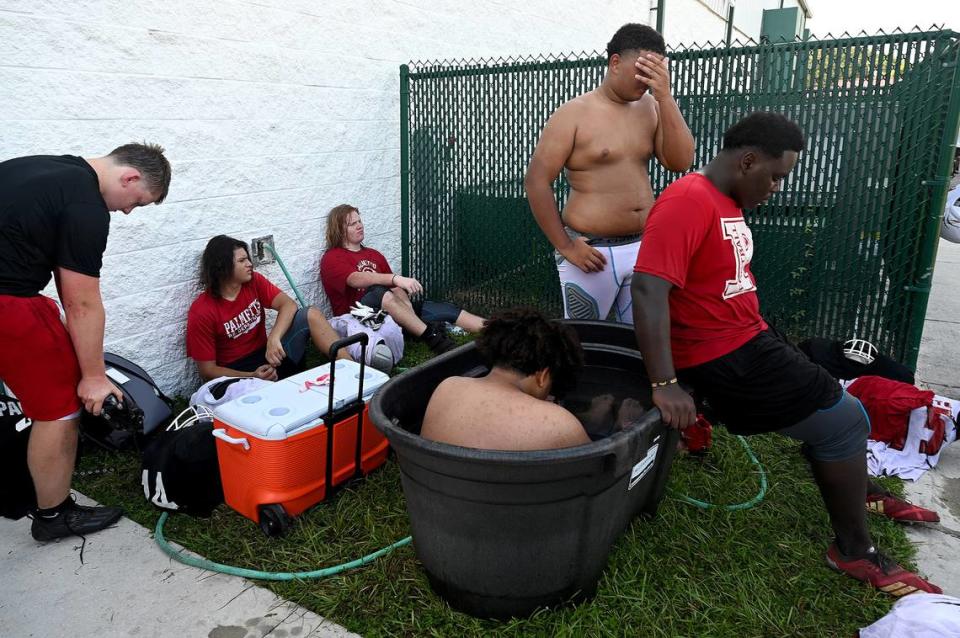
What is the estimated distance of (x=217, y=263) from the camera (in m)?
4.31

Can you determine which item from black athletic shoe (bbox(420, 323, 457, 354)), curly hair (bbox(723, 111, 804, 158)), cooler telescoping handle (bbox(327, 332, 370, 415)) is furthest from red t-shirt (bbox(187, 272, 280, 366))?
curly hair (bbox(723, 111, 804, 158))

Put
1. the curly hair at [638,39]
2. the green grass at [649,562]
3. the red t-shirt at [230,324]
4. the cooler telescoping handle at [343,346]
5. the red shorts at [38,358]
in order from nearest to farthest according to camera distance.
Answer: the green grass at [649,562]
the red shorts at [38,358]
the cooler telescoping handle at [343,346]
the curly hair at [638,39]
the red t-shirt at [230,324]

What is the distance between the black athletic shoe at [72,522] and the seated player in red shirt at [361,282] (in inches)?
102

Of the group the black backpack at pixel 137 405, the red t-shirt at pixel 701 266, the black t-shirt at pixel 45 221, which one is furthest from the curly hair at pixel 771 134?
the black backpack at pixel 137 405

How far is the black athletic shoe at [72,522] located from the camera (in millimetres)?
2959

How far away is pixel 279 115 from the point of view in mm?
4988

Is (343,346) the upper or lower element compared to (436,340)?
upper

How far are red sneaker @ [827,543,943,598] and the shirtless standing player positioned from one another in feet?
5.04

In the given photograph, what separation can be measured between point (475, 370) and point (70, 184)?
5.78ft

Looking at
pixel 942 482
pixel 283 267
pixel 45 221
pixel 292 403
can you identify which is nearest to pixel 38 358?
pixel 45 221

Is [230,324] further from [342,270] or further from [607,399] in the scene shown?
[607,399]

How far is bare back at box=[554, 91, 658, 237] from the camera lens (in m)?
3.56

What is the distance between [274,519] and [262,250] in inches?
103

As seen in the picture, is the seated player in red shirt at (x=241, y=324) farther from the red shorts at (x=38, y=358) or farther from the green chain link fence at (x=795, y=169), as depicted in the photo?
the green chain link fence at (x=795, y=169)
